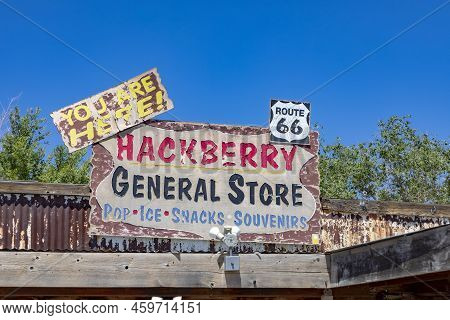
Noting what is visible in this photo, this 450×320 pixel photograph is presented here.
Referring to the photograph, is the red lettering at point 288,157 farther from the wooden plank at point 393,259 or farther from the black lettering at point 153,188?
the black lettering at point 153,188

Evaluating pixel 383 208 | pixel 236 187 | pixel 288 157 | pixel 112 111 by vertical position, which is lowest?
pixel 383 208

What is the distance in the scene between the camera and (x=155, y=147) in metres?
10.3

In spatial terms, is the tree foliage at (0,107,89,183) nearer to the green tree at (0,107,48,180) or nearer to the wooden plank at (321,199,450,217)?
the green tree at (0,107,48,180)

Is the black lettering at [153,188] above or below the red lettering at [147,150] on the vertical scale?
below

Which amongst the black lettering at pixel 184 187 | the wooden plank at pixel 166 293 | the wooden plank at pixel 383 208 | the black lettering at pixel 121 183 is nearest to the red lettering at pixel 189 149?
the black lettering at pixel 184 187

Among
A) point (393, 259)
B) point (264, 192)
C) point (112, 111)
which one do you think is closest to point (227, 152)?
point (264, 192)

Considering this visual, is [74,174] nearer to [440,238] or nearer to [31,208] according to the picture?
[31,208]

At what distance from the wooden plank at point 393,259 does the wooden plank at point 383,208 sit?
0.79m

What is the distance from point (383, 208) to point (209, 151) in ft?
9.42

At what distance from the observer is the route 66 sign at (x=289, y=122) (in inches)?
422

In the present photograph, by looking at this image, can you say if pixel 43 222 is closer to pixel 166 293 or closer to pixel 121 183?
pixel 121 183

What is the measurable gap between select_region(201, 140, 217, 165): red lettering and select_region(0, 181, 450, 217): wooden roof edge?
5.61 ft

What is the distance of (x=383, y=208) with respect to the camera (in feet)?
36.4
